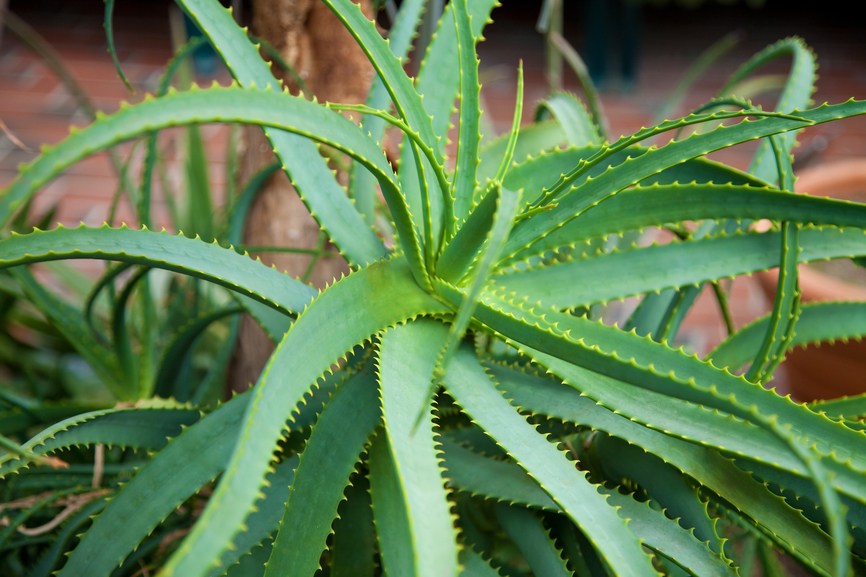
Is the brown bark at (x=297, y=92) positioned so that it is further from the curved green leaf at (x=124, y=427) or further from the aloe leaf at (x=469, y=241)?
the aloe leaf at (x=469, y=241)

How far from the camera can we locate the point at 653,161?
1.37 feet

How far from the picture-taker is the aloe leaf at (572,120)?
23.3 inches

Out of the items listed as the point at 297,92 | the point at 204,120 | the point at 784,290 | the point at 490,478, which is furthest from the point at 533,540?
the point at 297,92

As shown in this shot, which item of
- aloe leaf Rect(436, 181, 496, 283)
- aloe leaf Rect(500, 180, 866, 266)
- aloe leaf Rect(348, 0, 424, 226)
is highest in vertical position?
aloe leaf Rect(348, 0, 424, 226)

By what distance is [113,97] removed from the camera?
2.01 metres

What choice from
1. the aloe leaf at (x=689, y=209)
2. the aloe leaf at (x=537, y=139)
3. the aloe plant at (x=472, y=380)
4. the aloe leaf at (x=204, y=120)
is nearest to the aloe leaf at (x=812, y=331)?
the aloe plant at (x=472, y=380)

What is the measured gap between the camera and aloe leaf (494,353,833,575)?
415mm

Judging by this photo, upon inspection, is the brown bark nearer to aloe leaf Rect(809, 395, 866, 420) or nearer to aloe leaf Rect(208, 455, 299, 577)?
aloe leaf Rect(208, 455, 299, 577)

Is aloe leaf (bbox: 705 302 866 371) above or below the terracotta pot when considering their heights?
below

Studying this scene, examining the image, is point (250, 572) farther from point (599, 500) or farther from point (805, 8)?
point (805, 8)

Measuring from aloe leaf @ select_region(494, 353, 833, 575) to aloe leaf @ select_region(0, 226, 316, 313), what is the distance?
0.19 meters

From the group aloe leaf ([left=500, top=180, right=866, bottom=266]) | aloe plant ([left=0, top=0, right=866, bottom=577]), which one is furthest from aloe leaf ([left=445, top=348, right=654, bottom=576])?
aloe leaf ([left=500, top=180, right=866, bottom=266])

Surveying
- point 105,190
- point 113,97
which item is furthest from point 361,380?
point 113,97

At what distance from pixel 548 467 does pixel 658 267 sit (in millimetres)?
205
